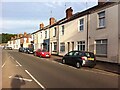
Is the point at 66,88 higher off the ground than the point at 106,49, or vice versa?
the point at 106,49

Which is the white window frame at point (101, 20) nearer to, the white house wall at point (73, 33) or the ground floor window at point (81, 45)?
the white house wall at point (73, 33)

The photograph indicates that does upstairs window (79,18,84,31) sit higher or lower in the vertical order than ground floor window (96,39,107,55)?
higher

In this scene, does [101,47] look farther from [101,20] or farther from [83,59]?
[83,59]

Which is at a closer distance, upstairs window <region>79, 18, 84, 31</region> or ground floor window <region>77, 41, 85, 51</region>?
ground floor window <region>77, 41, 85, 51</region>

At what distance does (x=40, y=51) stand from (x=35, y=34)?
2669 centimetres

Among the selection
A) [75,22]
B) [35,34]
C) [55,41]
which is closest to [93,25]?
[75,22]

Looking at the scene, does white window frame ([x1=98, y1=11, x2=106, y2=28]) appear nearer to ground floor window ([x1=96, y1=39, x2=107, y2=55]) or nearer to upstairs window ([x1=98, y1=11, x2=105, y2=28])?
upstairs window ([x1=98, y1=11, x2=105, y2=28])

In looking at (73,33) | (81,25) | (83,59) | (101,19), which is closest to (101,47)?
(101,19)

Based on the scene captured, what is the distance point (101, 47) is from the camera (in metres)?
24.3

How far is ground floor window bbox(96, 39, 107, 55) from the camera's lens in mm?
23562

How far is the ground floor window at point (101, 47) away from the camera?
23.6 metres

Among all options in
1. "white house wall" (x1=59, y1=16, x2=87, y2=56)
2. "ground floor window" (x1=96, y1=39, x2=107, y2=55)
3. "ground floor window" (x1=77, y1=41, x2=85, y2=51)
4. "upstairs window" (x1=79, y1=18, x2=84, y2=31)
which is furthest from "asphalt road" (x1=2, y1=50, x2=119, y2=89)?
"upstairs window" (x1=79, y1=18, x2=84, y2=31)

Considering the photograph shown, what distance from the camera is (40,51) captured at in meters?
36.9

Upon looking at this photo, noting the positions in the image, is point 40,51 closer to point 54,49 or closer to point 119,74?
point 54,49
